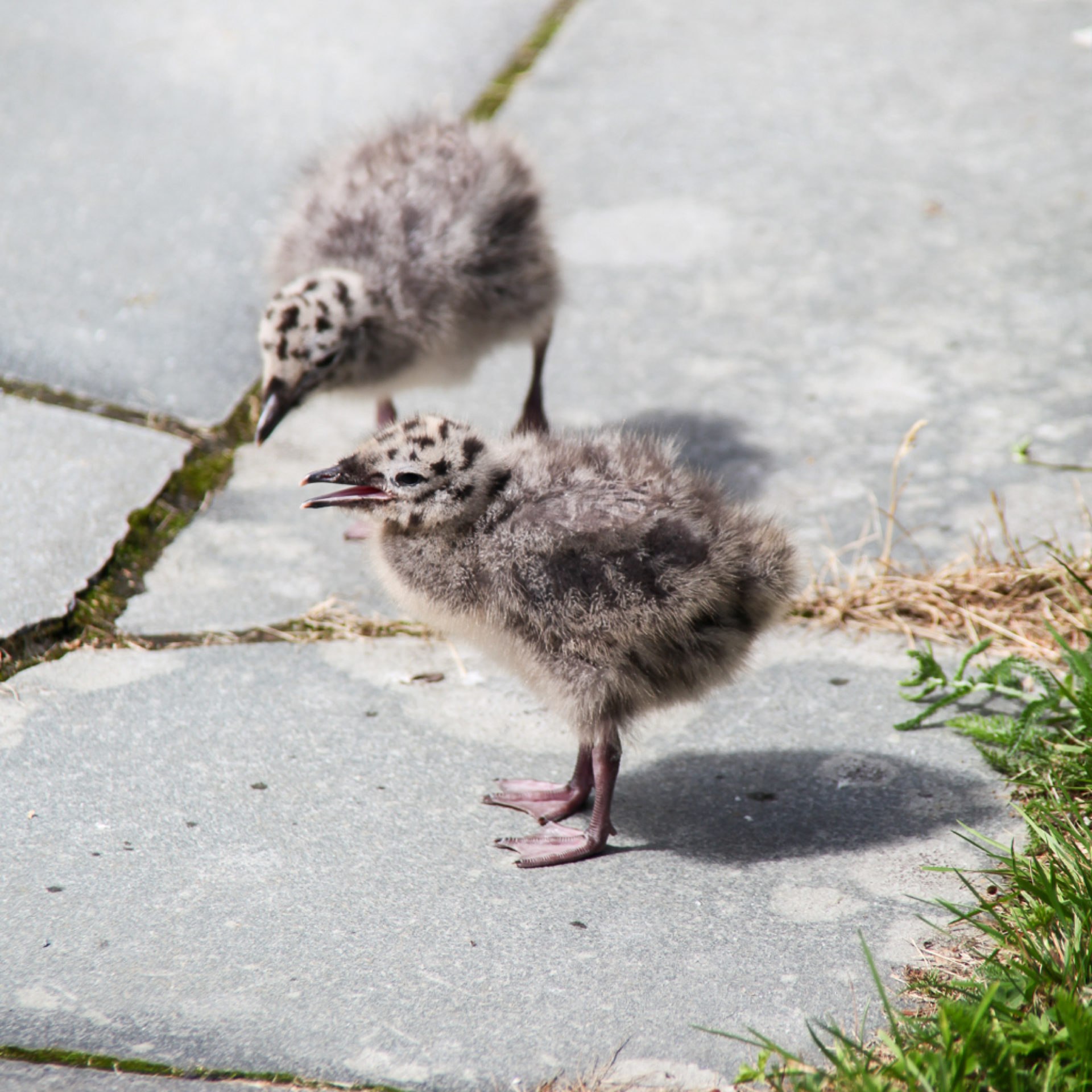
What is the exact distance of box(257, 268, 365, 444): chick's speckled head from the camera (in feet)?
15.0

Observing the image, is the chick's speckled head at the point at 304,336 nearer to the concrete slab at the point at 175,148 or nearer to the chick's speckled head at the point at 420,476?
the concrete slab at the point at 175,148

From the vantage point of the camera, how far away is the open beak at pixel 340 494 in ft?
11.1

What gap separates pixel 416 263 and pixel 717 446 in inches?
50.7

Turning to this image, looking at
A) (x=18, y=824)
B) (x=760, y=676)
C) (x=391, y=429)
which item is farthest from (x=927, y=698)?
(x=18, y=824)

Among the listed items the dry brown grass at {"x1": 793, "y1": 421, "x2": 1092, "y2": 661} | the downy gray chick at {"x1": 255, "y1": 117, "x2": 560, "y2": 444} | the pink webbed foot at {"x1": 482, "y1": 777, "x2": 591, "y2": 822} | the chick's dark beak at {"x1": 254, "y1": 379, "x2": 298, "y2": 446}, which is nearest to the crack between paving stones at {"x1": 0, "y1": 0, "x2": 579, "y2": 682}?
the chick's dark beak at {"x1": 254, "y1": 379, "x2": 298, "y2": 446}

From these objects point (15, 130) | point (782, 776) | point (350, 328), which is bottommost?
point (782, 776)

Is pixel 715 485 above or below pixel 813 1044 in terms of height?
above

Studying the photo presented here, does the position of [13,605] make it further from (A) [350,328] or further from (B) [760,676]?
(B) [760,676]

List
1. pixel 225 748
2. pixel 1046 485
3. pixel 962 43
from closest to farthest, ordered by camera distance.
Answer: pixel 225 748
pixel 1046 485
pixel 962 43

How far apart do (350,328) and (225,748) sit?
6.19 ft

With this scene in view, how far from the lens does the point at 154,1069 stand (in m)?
2.40

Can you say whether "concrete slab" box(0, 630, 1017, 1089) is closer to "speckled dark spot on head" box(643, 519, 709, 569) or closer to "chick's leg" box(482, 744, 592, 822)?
"chick's leg" box(482, 744, 592, 822)

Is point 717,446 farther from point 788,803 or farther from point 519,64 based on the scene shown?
point 519,64

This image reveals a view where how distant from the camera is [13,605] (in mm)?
3682
